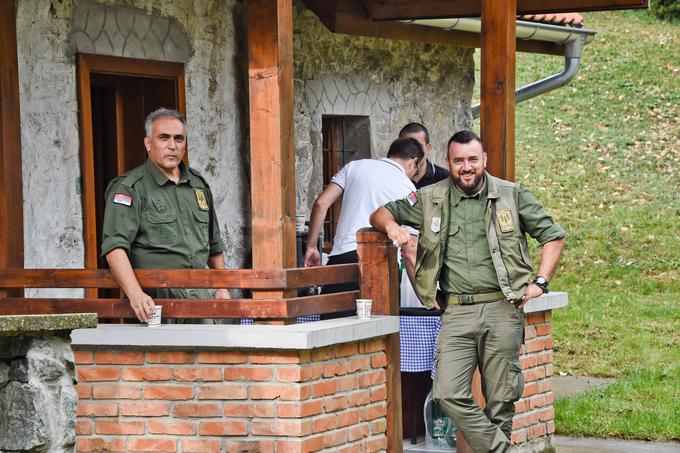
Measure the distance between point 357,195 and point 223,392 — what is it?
209 centimetres

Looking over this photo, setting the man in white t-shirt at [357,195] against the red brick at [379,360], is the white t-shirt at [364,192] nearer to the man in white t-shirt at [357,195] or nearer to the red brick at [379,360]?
the man in white t-shirt at [357,195]

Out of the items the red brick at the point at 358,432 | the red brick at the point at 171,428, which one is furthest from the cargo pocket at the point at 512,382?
the red brick at the point at 171,428

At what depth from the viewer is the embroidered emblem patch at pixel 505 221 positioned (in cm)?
673

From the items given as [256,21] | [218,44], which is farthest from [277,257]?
[218,44]

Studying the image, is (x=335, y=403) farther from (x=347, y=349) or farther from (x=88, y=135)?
(x=88, y=135)

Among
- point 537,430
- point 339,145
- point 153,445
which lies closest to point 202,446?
point 153,445

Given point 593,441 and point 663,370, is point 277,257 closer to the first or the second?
point 593,441

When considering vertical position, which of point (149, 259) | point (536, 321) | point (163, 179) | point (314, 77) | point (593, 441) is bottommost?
point (593, 441)

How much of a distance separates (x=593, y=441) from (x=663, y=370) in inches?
128

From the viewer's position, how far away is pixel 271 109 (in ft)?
21.1

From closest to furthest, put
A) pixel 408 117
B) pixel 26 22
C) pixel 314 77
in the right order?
pixel 26 22 → pixel 314 77 → pixel 408 117

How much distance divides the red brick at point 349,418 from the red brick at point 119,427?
3.33 ft

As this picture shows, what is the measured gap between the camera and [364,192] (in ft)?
26.3

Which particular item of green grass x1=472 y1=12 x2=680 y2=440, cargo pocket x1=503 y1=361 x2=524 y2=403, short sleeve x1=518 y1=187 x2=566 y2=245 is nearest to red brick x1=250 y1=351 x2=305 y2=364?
cargo pocket x1=503 y1=361 x2=524 y2=403
